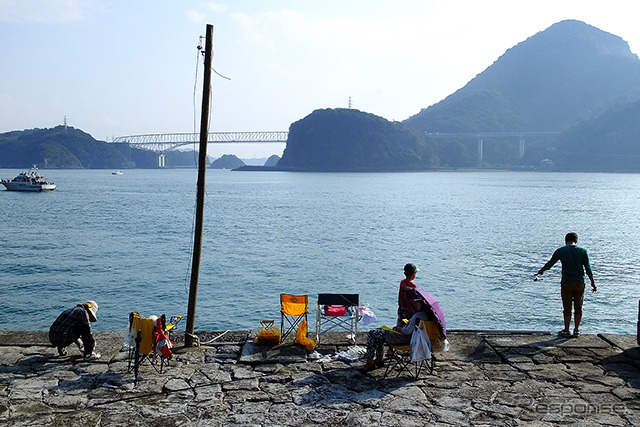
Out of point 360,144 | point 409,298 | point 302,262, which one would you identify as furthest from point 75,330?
point 360,144

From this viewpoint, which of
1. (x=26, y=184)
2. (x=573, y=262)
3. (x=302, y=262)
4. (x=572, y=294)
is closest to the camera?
(x=573, y=262)

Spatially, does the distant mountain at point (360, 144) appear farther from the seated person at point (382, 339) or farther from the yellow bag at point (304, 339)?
the seated person at point (382, 339)

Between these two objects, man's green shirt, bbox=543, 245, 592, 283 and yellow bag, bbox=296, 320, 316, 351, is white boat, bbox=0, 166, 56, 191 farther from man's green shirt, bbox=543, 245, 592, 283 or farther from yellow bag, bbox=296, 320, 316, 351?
man's green shirt, bbox=543, 245, 592, 283

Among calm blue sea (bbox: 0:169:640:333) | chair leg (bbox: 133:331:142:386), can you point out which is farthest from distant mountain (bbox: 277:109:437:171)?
chair leg (bbox: 133:331:142:386)

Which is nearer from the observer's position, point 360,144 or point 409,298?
point 409,298

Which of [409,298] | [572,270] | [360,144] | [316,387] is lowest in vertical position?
[316,387]

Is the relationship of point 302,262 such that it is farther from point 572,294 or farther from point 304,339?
point 304,339

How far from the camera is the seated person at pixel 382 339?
6.88 m

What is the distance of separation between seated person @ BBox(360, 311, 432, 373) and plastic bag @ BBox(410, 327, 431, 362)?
0.42ft

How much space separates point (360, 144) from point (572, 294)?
173m

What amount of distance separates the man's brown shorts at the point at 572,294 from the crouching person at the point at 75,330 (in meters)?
6.78

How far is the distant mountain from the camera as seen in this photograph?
7057 inches

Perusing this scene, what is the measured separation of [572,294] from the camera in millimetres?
8883

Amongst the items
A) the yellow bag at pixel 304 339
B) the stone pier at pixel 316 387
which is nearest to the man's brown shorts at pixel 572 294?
the stone pier at pixel 316 387
